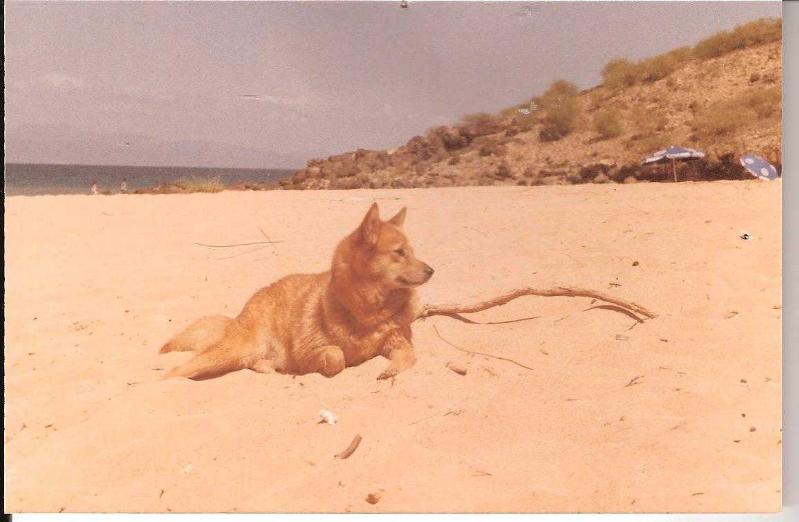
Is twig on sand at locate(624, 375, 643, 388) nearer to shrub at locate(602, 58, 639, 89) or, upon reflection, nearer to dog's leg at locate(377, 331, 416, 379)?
dog's leg at locate(377, 331, 416, 379)

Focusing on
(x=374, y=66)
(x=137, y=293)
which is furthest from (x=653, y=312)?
(x=137, y=293)

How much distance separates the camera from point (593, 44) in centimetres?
429

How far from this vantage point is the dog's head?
3936 mm

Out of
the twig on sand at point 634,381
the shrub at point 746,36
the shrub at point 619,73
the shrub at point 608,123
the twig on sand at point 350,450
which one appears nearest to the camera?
the twig on sand at point 350,450

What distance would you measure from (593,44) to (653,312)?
195cm

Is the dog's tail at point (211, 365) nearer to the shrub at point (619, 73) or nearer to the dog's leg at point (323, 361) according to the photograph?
the dog's leg at point (323, 361)

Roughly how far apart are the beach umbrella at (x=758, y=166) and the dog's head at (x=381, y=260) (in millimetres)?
2423

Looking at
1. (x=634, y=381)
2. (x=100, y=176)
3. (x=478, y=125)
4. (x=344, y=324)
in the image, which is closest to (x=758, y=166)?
(x=634, y=381)

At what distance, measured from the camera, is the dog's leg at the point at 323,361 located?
388 cm

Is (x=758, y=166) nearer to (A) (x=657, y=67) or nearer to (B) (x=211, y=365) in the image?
(A) (x=657, y=67)

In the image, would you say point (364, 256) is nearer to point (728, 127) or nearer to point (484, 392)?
point (484, 392)

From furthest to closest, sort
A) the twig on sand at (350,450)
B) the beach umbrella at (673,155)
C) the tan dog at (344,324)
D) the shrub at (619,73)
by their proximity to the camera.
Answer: the beach umbrella at (673,155)
the shrub at (619,73)
the tan dog at (344,324)
the twig on sand at (350,450)

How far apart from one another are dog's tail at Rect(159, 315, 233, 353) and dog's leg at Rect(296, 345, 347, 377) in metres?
0.60

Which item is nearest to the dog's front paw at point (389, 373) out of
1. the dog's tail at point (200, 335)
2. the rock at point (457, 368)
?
the rock at point (457, 368)
